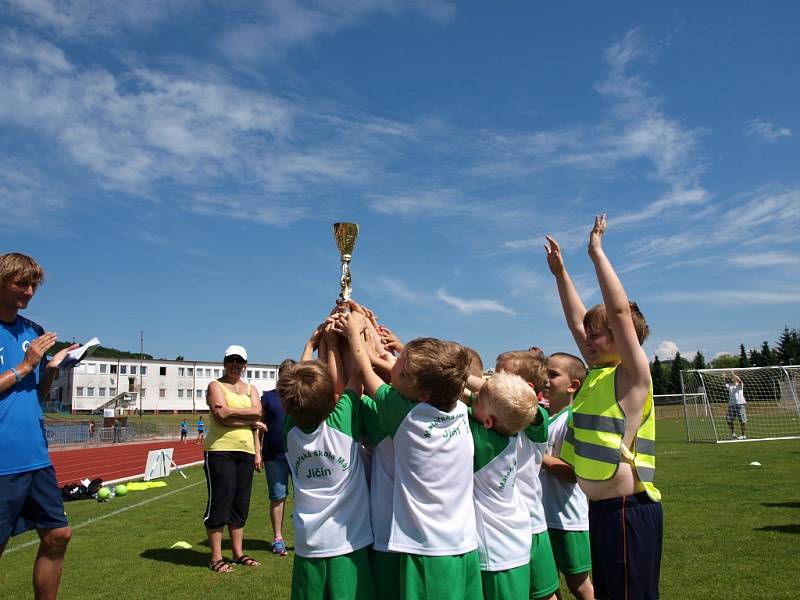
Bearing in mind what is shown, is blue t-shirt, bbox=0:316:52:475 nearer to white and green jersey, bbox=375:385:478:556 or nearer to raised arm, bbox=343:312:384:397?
raised arm, bbox=343:312:384:397

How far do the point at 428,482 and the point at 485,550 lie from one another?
22.0 inches

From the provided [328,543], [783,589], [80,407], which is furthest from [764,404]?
[80,407]

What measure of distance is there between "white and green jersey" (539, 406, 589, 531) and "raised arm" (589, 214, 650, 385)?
1.14m

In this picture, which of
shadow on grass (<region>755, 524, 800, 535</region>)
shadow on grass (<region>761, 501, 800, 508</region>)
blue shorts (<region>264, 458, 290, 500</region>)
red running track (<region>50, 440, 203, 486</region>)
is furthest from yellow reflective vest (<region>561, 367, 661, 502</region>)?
red running track (<region>50, 440, 203, 486</region>)

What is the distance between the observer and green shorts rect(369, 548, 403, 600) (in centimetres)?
307

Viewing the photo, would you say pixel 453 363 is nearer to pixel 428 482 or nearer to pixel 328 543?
pixel 428 482

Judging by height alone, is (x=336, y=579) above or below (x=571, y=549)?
above

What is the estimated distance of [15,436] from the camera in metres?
4.07

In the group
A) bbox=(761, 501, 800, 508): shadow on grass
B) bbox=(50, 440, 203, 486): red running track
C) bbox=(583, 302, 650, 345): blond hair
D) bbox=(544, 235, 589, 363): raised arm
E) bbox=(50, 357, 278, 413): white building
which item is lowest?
bbox=(50, 440, 203, 486): red running track

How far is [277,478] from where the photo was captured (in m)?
7.55

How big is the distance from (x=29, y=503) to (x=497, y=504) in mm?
3112

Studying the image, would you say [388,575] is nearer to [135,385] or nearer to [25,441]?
[25,441]

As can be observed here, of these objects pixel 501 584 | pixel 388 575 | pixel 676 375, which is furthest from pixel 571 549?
pixel 676 375

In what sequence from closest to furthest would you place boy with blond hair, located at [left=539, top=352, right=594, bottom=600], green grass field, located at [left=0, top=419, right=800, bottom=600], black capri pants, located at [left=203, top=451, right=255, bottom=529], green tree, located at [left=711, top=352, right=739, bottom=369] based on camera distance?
1. boy with blond hair, located at [left=539, top=352, right=594, bottom=600]
2. green grass field, located at [left=0, top=419, right=800, bottom=600]
3. black capri pants, located at [left=203, top=451, right=255, bottom=529]
4. green tree, located at [left=711, top=352, right=739, bottom=369]
